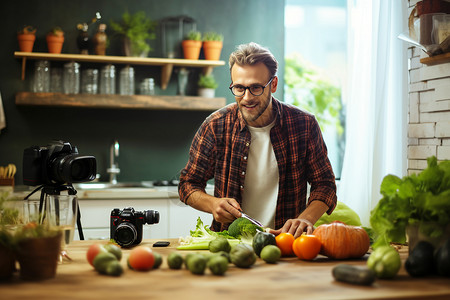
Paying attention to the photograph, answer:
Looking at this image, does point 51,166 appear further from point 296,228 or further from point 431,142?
point 431,142

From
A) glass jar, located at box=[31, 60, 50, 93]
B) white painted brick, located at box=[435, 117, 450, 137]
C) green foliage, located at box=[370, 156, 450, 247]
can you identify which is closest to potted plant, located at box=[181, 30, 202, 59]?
Result: glass jar, located at box=[31, 60, 50, 93]

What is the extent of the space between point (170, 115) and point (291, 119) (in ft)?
6.70

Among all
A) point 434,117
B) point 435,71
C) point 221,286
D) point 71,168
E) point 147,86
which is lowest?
point 221,286

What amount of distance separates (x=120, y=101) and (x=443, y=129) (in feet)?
7.85

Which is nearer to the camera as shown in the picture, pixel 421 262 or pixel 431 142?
pixel 421 262

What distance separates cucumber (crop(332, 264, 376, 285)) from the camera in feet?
4.44

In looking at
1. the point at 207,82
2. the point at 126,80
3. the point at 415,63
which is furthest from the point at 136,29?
the point at 415,63

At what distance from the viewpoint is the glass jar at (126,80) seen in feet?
13.6

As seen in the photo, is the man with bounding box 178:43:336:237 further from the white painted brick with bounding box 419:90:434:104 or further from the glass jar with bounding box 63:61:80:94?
the glass jar with bounding box 63:61:80:94

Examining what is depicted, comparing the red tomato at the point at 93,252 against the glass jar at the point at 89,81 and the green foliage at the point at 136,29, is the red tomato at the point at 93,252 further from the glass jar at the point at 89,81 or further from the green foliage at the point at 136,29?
the green foliage at the point at 136,29

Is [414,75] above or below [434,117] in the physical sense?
above

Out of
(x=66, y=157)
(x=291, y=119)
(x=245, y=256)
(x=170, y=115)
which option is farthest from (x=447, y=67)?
(x=170, y=115)

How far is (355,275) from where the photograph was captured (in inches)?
53.6

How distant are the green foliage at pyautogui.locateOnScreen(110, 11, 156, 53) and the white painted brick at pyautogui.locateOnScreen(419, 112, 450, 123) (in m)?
2.24
